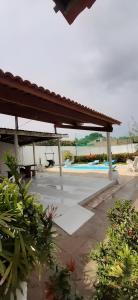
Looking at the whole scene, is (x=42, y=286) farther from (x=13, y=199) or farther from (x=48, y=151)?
(x=48, y=151)

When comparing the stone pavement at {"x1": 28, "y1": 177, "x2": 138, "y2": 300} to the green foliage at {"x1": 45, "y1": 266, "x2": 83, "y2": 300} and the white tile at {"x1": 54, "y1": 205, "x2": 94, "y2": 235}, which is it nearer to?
the white tile at {"x1": 54, "y1": 205, "x2": 94, "y2": 235}

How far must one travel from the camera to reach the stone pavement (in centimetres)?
431

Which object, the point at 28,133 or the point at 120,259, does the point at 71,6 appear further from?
the point at 28,133

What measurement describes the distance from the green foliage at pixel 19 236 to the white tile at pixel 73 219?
3677 millimetres

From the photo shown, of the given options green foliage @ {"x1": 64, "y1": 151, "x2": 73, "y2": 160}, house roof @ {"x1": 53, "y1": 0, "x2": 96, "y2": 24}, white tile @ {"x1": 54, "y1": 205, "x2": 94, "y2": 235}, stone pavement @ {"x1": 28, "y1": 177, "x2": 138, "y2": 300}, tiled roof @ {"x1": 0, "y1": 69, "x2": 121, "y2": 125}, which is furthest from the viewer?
green foliage @ {"x1": 64, "y1": 151, "x2": 73, "y2": 160}

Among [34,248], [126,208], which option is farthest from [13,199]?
[126,208]

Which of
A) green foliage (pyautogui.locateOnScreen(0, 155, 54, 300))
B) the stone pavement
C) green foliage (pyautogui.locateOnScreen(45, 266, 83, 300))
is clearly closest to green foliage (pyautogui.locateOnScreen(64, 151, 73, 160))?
the stone pavement

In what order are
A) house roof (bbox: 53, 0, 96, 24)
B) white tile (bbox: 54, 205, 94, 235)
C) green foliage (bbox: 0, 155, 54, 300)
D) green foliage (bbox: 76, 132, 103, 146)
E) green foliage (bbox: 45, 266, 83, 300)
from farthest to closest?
green foliage (bbox: 76, 132, 103, 146)
white tile (bbox: 54, 205, 94, 235)
green foliage (bbox: 45, 266, 83, 300)
green foliage (bbox: 0, 155, 54, 300)
house roof (bbox: 53, 0, 96, 24)

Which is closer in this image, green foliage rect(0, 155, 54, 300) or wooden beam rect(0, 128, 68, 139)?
green foliage rect(0, 155, 54, 300)

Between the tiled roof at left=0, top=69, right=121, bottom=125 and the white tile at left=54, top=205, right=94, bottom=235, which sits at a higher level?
the tiled roof at left=0, top=69, right=121, bottom=125

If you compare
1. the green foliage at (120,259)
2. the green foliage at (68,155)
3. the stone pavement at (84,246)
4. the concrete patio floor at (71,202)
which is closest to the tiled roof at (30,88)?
the concrete patio floor at (71,202)

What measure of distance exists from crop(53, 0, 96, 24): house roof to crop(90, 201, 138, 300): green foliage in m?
2.21

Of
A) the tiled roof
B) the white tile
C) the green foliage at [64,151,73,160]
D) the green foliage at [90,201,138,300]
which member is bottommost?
the white tile

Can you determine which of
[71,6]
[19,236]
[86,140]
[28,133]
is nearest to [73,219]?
[28,133]
